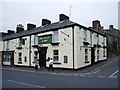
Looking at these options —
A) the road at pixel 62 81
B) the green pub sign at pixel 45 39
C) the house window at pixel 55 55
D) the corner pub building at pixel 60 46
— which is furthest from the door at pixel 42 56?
the road at pixel 62 81

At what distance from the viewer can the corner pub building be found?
60.0ft

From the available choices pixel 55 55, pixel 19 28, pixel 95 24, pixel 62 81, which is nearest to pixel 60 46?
pixel 55 55

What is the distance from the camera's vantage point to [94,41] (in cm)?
2369

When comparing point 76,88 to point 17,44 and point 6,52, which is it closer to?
Result: point 17,44

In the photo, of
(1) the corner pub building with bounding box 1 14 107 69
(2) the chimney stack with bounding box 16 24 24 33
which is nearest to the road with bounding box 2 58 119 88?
(1) the corner pub building with bounding box 1 14 107 69

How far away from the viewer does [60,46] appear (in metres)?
19.3

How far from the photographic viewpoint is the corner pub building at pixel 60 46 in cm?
1828

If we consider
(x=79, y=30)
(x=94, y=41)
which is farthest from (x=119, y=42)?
(x=79, y=30)

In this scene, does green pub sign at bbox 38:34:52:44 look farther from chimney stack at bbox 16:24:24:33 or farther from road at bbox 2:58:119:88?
chimney stack at bbox 16:24:24:33

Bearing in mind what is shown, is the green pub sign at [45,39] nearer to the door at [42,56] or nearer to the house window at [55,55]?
the door at [42,56]

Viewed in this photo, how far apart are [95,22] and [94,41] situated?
1507 centimetres

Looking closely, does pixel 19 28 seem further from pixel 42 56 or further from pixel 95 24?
pixel 95 24

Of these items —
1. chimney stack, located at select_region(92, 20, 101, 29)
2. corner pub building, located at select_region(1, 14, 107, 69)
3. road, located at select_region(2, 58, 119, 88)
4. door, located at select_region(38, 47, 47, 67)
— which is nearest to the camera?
road, located at select_region(2, 58, 119, 88)

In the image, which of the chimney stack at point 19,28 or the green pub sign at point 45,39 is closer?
the green pub sign at point 45,39
